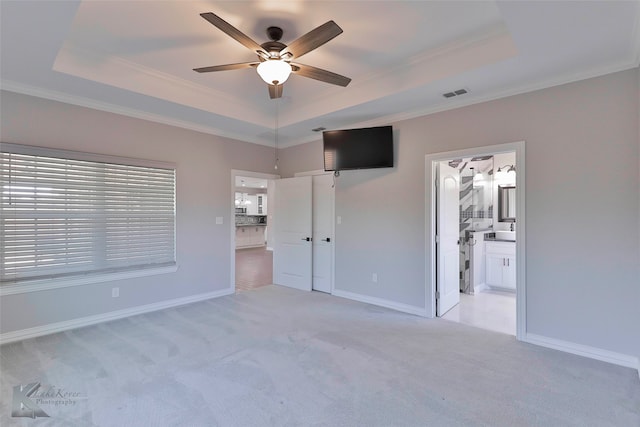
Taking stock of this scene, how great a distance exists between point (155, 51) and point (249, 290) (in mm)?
3659

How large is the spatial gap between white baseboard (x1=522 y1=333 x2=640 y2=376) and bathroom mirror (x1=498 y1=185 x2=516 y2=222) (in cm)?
297

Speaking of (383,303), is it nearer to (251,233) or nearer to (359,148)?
(359,148)

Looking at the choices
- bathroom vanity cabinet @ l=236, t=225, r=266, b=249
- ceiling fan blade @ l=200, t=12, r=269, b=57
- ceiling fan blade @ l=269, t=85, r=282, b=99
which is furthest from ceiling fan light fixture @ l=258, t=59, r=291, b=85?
bathroom vanity cabinet @ l=236, t=225, r=266, b=249

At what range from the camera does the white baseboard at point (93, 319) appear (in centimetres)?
309

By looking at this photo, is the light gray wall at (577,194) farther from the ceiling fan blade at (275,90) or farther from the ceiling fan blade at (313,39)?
the ceiling fan blade at (313,39)

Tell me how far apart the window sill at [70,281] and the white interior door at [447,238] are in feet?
12.2

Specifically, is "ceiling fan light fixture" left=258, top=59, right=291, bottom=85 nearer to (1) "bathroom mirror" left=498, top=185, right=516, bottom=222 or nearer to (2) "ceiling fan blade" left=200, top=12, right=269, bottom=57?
(2) "ceiling fan blade" left=200, top=12, right=269, bottom=57

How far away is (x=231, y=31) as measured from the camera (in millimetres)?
2074

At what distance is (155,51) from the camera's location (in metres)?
2.91

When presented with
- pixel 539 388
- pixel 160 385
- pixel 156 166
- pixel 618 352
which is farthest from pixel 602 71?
pixel 156 166

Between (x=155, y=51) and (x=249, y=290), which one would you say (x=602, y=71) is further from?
(x=249, y=290)

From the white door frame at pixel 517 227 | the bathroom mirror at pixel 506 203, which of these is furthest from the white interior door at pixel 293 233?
the bathroom mirror at pixel 506 203

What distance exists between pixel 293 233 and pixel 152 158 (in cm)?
249

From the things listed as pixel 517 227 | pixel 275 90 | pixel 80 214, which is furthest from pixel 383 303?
pixel 80 214
